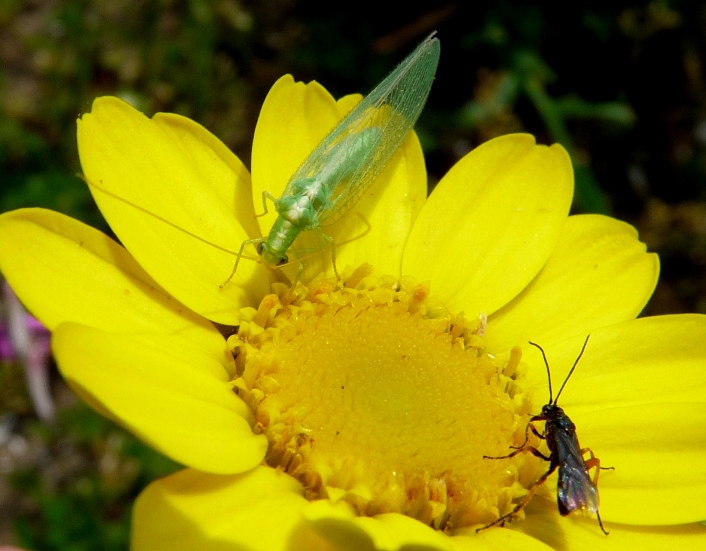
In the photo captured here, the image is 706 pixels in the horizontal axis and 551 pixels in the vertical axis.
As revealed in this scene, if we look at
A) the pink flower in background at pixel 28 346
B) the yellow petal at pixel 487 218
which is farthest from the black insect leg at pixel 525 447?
the pink flower in background at pixel 28 346

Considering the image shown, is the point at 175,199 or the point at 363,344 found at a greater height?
the point at 175,199

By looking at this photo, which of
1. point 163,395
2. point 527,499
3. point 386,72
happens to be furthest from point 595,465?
point 386,72

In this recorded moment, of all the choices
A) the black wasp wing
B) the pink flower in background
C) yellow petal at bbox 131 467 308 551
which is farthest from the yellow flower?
the pink flower in background

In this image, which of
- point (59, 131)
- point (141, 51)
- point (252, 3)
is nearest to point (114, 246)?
point (59, 131)

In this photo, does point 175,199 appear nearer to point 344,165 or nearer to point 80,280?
point 80,280

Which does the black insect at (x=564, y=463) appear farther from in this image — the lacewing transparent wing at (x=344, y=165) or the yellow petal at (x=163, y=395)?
the lacewing transparent wing at (x=344, y=165)

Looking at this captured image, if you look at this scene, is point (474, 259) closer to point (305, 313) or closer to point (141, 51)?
point (305, 313)
